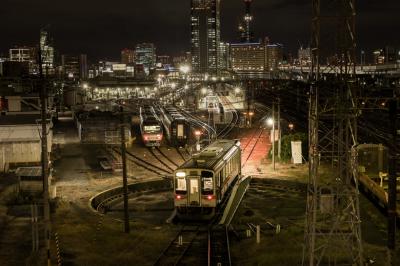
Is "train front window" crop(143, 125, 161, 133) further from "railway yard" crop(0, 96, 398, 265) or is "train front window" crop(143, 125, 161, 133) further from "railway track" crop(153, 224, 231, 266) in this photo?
"railway track" crop(153, 224, 231, 266)

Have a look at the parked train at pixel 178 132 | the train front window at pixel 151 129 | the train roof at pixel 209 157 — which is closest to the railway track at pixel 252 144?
the parked train at pixel 178 132

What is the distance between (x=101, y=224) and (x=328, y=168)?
14942mm

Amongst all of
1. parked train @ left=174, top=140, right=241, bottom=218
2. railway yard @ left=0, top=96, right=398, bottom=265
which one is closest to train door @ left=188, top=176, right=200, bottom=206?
parked train @ left=174, top=140, right=241, bottom=218

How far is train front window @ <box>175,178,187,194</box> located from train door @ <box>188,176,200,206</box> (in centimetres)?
23

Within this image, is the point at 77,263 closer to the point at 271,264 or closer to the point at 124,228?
the point at 124,228

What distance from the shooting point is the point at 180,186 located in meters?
20.7

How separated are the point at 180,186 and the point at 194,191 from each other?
571 millimetres

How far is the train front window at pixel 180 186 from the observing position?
2062cm

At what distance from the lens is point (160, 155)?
122 feet

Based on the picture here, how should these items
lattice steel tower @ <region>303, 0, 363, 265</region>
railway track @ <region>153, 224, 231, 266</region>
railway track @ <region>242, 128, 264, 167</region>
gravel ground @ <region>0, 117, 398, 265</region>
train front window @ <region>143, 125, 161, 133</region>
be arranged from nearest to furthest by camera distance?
lattice steel tower @ <region>303, 0, 363, 265</region>, railway track @ <region>153, 224, 231, 266</region>, gravel ground @ <region>0, 117, 398, 265</region>, railway track @ <region>242, 128, 264, 167</region>, train front window @ <region>143, 125, 161, 133</region>

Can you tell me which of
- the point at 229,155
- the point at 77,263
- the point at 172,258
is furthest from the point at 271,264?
the point at 229,155

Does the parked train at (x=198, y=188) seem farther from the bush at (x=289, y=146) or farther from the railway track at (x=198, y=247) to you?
the bush at (x=289, y=146)

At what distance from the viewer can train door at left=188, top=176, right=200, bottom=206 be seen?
20.5 m

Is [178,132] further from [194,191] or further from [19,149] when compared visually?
[194,191]
